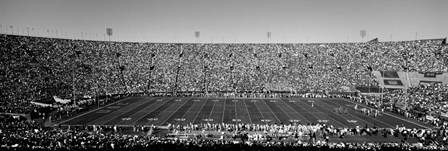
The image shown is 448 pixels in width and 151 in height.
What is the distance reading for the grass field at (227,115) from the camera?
3225 cm

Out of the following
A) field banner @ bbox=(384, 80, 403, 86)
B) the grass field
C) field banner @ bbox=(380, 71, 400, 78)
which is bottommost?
the grass field

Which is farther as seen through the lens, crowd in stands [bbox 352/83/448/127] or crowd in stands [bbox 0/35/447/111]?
crowd in stands [bbox 0/35/447/111]

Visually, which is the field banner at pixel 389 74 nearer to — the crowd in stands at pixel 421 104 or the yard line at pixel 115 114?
the crowd in stands at pixel 421 104

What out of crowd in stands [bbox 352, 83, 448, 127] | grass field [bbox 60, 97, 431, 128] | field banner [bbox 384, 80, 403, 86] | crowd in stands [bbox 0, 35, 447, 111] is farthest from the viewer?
field banner [bbox 384, 80, 403, 86]

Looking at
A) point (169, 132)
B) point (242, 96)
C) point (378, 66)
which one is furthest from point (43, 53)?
point (378, 66)

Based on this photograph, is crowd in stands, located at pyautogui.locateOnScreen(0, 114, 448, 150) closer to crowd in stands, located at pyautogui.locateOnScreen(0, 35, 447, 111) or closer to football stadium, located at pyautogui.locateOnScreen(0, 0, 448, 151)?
football stadium, located at pyautogui.locateOnScreen(0, 0, 448, 151)

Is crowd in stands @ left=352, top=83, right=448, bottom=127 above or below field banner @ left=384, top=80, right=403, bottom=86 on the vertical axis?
below

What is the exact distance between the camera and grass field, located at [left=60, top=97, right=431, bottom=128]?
32.2 m

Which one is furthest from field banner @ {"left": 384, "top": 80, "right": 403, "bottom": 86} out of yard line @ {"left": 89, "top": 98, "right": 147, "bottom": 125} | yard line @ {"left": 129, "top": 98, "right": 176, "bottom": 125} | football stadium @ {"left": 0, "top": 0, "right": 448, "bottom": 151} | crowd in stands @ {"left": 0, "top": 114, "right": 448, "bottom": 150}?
yard line @ {"left": 89, "top": 98, "right": 147, "bottom": 125}

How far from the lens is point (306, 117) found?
3497cm

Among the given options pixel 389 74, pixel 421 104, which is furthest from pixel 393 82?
pixel 421 104

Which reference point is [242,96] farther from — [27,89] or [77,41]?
[77,41]

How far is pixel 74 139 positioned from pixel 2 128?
27.3 feet

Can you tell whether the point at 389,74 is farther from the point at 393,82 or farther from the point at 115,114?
the point at 115,114
